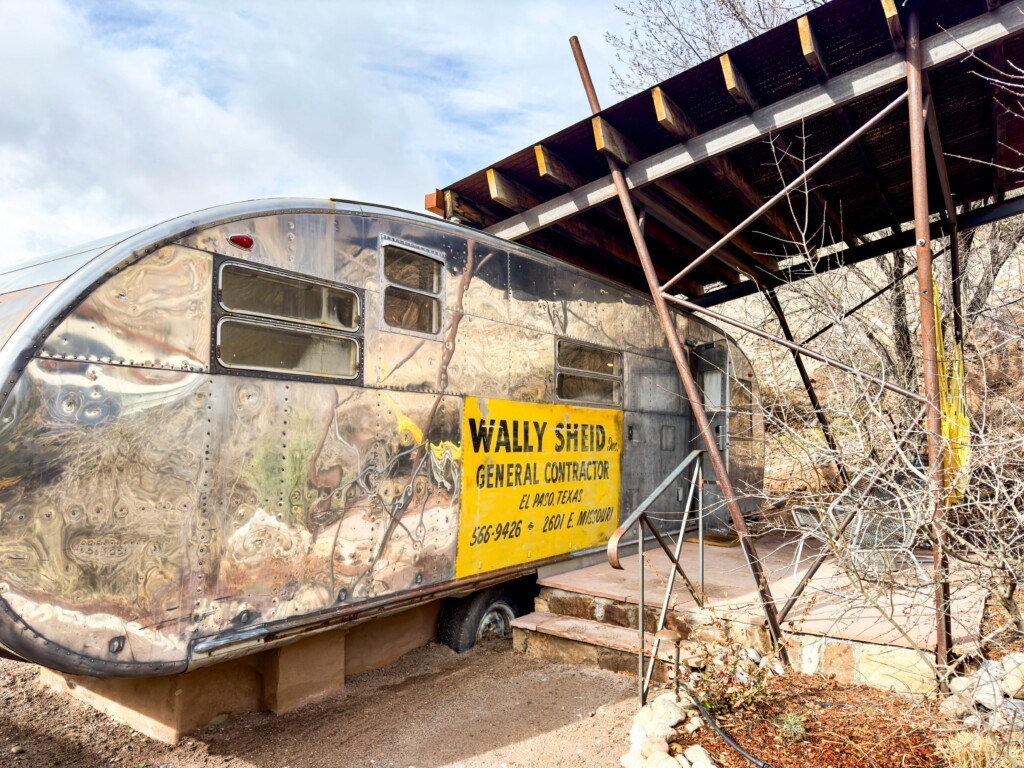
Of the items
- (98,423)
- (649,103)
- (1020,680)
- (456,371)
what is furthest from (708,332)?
(98,423)

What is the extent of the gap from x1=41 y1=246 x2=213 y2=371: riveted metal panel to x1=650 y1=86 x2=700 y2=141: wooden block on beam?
129 inches

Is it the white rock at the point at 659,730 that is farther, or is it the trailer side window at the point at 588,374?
the trailer side window at the point at 588,374

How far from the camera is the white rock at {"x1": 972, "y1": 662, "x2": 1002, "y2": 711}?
11.2 feet

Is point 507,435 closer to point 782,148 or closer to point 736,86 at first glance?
point 736,86

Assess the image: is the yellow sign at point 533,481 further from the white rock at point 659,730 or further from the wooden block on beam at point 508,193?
the wooden block on beam at point 508,193

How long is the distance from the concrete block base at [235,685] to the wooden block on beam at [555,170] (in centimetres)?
383

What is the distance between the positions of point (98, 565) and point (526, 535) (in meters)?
3.24

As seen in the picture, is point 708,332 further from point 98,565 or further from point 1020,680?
point 98,565

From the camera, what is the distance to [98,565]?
314 cm

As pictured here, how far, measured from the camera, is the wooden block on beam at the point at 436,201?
654cm

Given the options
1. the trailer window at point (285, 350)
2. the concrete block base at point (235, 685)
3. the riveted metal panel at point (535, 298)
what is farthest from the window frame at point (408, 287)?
the concrete block base at point (235, 685)

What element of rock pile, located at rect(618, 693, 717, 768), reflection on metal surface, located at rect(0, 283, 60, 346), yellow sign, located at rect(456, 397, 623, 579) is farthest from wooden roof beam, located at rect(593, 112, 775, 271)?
rock pile, located at rect(618, 693, 717, 768)

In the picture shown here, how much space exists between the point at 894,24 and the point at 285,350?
13.7 feet

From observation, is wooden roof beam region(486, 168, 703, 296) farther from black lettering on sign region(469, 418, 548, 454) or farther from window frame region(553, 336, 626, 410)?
black lettering on sign region(469, 418, 548, 454)
